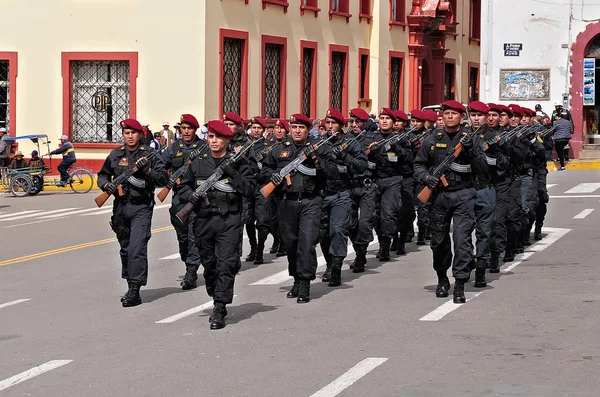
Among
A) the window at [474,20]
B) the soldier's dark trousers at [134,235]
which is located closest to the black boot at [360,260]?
the soldier's dark trousers at [134,235]

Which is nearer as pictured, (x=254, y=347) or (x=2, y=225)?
(x=254, y=347)

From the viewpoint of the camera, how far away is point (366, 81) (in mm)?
43406

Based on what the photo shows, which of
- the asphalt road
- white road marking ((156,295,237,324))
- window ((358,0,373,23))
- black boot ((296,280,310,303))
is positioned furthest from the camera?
window ((358,0,373,23))

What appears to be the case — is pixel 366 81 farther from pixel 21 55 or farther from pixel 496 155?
pixel 496 155

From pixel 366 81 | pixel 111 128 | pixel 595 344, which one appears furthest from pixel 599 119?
pixel 595 344

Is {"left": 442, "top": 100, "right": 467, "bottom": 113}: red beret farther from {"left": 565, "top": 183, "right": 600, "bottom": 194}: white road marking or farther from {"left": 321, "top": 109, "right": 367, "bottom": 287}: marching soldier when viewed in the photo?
{"left": 565, "top": 183, "right": 600, "bottom": 194}: white road marking

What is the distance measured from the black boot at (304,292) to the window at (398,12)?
32.3 metres

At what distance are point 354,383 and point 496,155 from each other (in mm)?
5830

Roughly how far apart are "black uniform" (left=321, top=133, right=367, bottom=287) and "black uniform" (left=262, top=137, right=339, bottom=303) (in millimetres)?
829

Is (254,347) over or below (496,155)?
below

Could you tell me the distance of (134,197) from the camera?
13227 millimetres

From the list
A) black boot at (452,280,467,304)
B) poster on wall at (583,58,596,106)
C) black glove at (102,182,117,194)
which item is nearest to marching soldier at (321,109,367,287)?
black boot at (452,280,467,304)

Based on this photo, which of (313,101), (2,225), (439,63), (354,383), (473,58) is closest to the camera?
(354,383)

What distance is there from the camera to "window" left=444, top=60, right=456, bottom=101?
5122 cm
